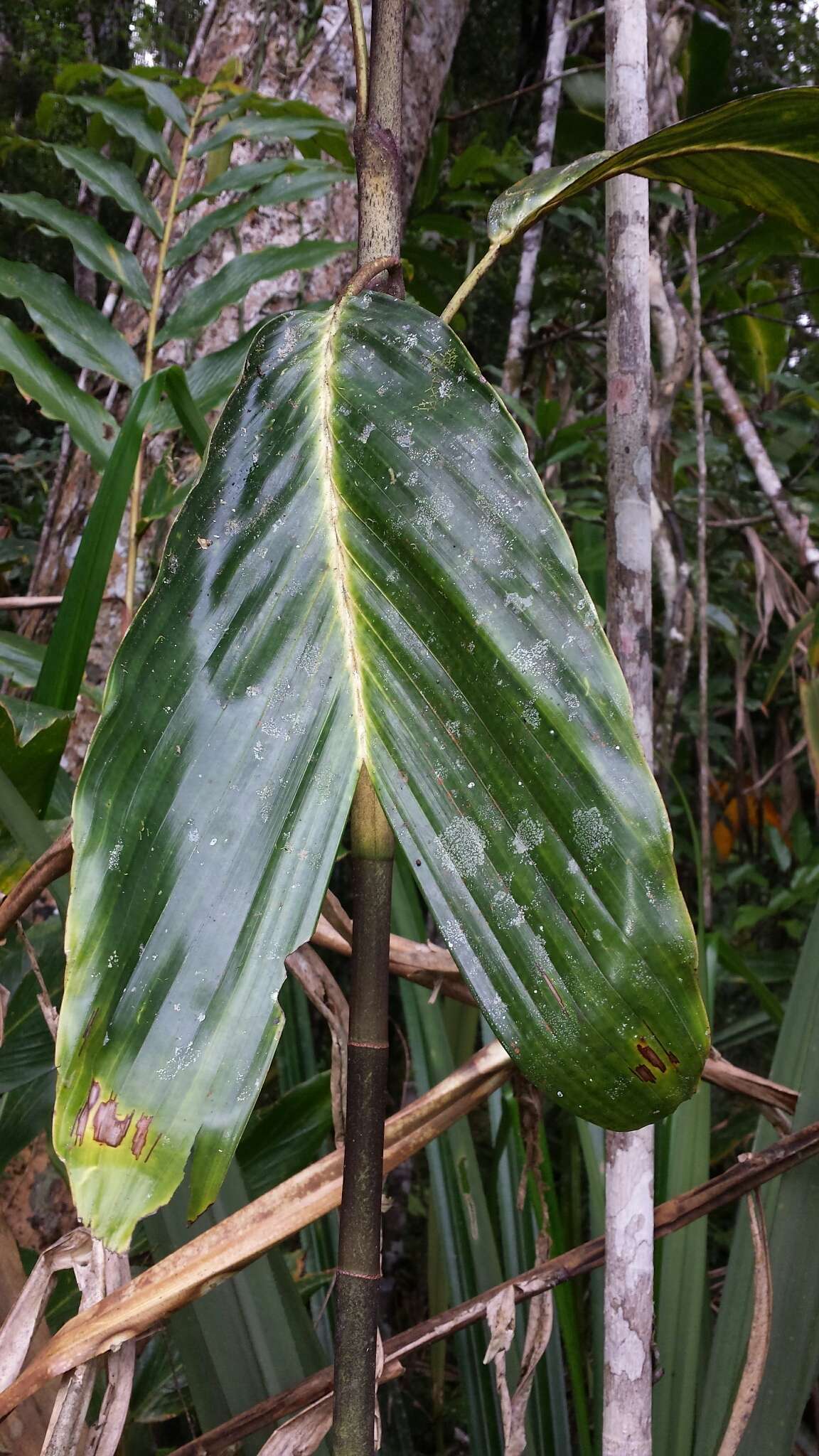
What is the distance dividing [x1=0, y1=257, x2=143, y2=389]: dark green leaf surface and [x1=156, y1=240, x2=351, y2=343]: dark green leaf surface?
53mm

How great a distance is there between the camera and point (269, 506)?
315mm

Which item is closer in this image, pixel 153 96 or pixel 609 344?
pixel 609 344

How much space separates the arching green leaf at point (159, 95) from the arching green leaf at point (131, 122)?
0.02 metres

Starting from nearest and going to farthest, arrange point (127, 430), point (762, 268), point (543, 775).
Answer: point (543, 775), point (127, 430), point (762, 268)

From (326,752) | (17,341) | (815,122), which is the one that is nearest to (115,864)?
(326,752)

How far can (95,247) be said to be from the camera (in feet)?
3.01

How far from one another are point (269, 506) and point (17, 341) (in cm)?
61

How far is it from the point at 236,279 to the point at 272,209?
1.27 ft

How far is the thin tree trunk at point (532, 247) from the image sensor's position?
1440 mm

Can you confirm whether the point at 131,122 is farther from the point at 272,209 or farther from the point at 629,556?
the point at 629,556

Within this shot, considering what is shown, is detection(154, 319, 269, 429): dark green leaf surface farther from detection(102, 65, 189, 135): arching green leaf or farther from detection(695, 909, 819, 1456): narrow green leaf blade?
detection(695, 909, 819, 1456): narrow green leaf blade

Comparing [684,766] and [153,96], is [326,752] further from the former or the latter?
[684,766]

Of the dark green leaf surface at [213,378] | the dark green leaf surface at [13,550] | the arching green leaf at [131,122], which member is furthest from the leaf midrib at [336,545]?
the dark green leaf surface at [13,550]

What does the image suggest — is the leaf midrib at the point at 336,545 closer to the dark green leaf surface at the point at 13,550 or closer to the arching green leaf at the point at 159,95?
the arching green leaf at the point at 159,95
